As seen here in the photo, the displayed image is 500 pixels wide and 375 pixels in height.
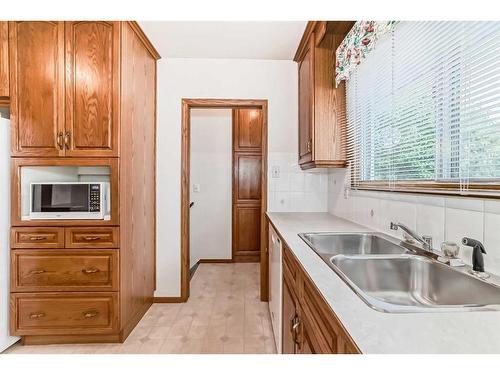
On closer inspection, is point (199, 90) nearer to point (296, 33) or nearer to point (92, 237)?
point (296, 33)

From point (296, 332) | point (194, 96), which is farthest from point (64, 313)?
point (194, 96)

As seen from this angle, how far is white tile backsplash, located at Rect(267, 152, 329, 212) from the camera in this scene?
2.83 metres

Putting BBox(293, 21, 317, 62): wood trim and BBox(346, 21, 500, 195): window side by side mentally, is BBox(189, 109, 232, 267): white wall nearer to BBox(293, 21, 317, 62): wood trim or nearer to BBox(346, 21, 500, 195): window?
BBox(293, 21, 317, 62): wood trim

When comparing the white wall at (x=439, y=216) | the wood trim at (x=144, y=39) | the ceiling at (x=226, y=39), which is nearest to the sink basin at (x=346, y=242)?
the white wall at (x=439, y=216)

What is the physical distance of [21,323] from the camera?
1.97m

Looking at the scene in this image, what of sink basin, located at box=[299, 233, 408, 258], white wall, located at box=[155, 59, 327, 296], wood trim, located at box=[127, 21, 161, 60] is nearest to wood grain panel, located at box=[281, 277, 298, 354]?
sink basin, located at box=[299, 233, 408, 258]

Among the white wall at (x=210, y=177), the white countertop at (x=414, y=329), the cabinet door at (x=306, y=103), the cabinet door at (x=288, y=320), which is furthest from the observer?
the white wall at (x=210, y=177)

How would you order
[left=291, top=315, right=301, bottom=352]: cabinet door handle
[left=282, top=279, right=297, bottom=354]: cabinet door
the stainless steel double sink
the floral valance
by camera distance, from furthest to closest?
the floral valance → [left=282, top=279, right=297, bottom=354]: cabinet door → [left=291, top=315, right=301, bottom=352]: cabinet door handle → the stainless steel double sink

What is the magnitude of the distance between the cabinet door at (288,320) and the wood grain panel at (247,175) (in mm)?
2488

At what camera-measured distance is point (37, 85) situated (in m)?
1.98

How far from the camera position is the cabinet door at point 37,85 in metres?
1.97

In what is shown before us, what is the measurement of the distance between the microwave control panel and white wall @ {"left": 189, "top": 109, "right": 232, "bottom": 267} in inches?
79.8

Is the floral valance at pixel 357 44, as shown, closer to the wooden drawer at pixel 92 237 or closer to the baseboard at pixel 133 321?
the wooden drawer at pixel 92 237

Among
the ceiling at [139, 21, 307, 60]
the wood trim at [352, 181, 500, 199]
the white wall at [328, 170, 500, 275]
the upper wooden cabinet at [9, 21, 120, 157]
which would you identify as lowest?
the white wall at [328, 170, 500, 275]
